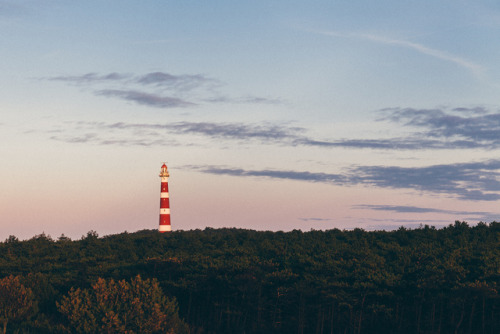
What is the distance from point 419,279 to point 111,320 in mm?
31484

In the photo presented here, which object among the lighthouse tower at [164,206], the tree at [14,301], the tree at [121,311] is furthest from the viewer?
the lighthouse tower at [164,206]

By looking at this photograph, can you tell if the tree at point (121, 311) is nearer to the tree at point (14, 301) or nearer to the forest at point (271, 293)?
the forest at point (271, 293)

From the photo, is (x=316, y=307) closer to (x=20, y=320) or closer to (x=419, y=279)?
(x=419, y=279)

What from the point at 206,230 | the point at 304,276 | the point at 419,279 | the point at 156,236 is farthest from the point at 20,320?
the point at 206,230

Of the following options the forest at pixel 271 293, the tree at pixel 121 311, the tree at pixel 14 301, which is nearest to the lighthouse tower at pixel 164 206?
the forest at pixel 271 293

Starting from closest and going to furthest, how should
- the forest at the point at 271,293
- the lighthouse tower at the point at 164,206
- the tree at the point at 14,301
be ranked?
1. the forest at the point at 271,293
2. the tree at the point at 14,301
3. the lighthouse tower at the point at 164,206

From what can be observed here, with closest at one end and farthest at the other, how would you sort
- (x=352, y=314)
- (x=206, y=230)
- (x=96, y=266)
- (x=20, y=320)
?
(x=20, y=320) < (x=352, y=314) < (x=96, y=266) < (x=206, y=230)

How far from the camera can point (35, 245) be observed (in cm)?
9856

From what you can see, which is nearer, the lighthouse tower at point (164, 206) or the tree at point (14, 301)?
the tree at point (14, 301)

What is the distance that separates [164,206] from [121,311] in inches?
2482

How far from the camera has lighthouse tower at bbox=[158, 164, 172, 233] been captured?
113m

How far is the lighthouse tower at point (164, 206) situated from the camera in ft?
372

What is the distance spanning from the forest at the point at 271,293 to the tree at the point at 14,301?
3.8 inches

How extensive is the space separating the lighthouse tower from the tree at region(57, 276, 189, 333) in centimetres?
5925
